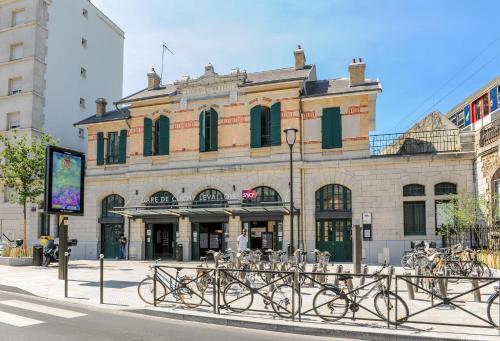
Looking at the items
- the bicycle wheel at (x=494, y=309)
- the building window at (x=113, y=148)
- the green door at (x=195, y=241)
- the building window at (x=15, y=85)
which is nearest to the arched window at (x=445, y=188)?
the green door at (x=195, y=241)

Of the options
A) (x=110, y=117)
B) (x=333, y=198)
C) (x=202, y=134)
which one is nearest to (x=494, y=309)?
(x=333, y=198)

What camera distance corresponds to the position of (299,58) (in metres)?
24.5

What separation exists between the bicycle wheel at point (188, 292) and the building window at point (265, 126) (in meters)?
13.1

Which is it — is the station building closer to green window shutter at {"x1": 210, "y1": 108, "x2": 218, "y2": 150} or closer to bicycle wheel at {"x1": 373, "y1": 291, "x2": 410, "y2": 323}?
green window shutter at {"x1": 210, "y1": 108, "x2": 218, "y2": 150}

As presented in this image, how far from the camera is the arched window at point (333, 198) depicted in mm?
21219

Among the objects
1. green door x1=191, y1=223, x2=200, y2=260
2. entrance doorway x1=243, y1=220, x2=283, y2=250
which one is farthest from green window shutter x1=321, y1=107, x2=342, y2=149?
green door x1=191, y1=223, x2=200, y2=260

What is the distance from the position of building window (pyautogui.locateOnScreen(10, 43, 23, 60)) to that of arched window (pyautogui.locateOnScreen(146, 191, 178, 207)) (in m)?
14.7

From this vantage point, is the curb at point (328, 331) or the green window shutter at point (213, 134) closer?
the curb at point (328, 331)

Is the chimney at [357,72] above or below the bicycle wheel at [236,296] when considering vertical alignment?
above

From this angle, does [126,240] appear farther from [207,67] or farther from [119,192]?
[207,67]

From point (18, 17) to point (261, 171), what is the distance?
69.8 feet

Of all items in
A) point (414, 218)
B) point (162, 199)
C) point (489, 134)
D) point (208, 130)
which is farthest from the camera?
point (162, 199)

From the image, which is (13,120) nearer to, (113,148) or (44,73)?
(44,73)

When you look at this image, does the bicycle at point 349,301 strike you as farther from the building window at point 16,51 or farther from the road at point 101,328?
the building window at point 16,51
